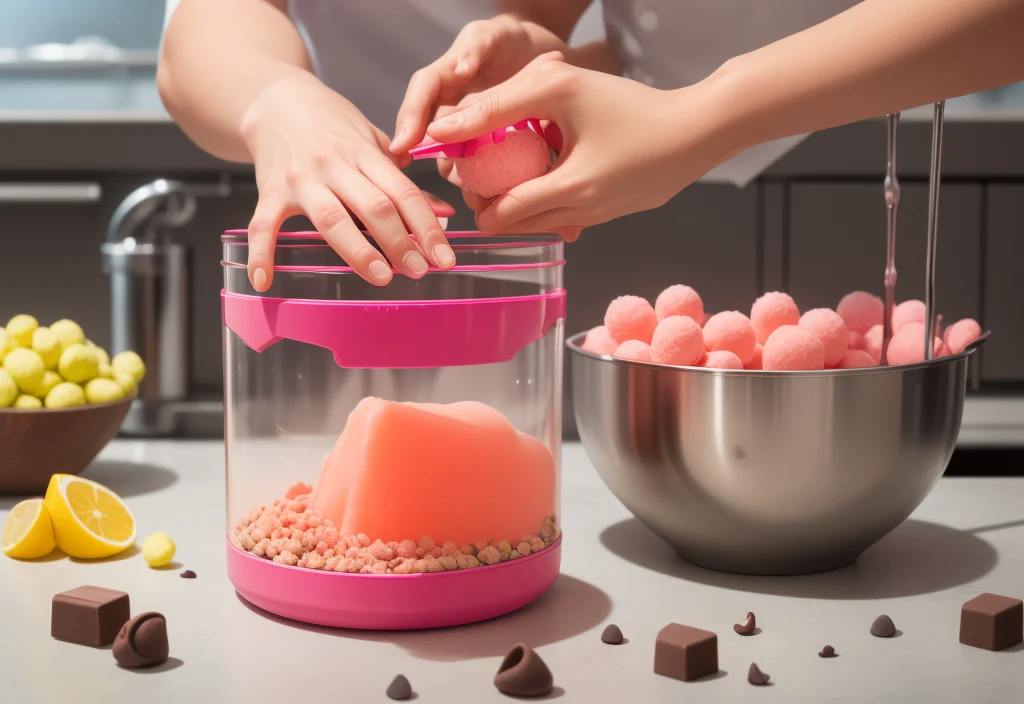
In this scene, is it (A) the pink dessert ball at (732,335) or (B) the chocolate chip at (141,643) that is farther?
(A) the pink dessert ball at (732,335)

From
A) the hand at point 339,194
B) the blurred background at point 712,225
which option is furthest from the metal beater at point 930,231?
the blurred background at point 712,225

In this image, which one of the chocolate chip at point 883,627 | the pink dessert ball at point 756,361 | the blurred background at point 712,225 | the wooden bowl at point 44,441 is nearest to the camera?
the chocolate chip at point 883,627

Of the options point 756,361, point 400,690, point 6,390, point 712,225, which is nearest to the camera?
point 400,690

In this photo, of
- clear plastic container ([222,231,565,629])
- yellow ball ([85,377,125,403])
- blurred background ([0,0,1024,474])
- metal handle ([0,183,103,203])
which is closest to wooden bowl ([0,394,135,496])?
yellow ball ([85,377,125,403])

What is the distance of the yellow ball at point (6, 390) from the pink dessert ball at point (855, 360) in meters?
0.73

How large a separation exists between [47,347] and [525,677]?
66 cm

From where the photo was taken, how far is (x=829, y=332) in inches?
30.5

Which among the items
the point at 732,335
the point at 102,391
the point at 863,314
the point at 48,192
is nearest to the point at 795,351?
the point at 732,335

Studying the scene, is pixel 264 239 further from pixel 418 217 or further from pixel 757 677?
pixel 757 677

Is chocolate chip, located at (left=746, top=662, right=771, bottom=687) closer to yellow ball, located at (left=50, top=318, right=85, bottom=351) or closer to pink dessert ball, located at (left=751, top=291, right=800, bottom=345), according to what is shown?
pink dessert ball, located at (left=751, top=291, right=800, bottom=345)

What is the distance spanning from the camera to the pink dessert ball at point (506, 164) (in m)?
0.69

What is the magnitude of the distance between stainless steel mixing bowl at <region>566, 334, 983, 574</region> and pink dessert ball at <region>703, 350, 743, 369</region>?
2 centimetres

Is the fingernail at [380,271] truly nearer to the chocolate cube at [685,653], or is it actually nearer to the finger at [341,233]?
the finger at [341,233]

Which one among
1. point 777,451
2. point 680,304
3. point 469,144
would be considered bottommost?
point 777,451
